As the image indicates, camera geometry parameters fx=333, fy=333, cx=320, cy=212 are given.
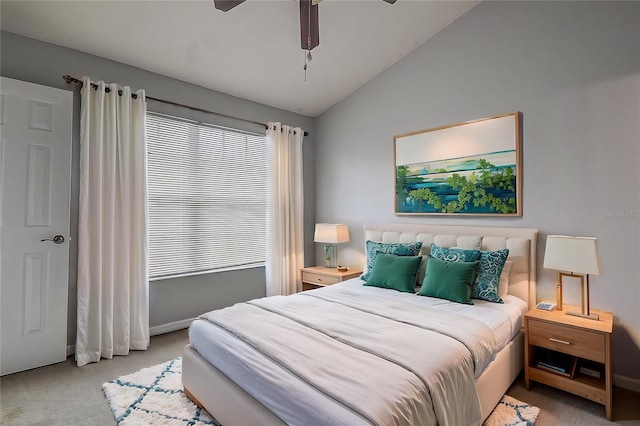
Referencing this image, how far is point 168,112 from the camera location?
3445 millimetres

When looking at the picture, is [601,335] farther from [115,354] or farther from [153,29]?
[153,29]

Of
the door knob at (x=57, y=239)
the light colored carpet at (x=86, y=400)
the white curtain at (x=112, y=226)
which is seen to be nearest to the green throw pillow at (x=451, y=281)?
the light colored carpet at (x=86, y=400)

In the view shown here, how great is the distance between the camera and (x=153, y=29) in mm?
2824

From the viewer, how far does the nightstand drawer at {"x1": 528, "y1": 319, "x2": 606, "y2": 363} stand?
83.4 inches

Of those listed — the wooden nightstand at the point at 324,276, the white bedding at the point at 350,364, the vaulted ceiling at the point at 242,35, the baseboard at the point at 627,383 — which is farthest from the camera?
the wooden nightstand at the point at 324,276

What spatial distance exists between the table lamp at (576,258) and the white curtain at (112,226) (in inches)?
135

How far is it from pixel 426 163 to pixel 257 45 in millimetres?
2064

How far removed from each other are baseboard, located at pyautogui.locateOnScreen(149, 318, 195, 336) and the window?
518mm

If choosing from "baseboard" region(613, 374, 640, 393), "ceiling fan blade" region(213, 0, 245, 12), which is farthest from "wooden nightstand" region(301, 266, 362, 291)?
"ceiling fan blade" region(213, 0, 245, 12)

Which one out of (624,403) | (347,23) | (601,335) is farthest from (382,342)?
(347,23)

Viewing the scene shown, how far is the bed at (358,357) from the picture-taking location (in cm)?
138

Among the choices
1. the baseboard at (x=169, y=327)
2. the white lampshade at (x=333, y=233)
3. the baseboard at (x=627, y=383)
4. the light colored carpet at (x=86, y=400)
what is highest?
the white lampshade at (x=333, y=233)

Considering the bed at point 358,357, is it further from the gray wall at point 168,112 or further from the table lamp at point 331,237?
the gray wall at point 168,112

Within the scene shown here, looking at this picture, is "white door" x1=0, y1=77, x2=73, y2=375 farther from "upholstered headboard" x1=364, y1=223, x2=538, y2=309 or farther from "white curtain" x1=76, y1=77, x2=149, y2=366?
"upholstered headboard" x1=364, y1=223, x2=538, y2=309
